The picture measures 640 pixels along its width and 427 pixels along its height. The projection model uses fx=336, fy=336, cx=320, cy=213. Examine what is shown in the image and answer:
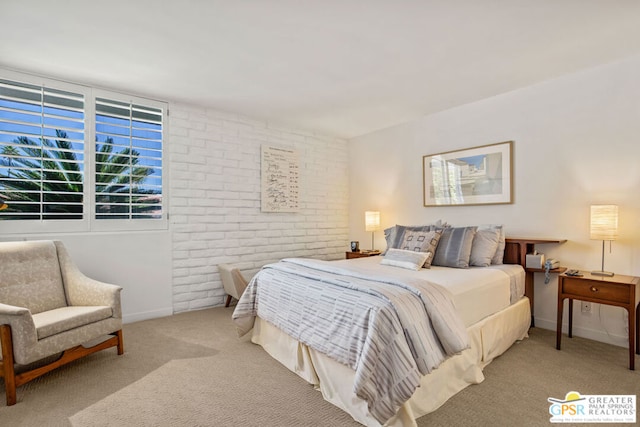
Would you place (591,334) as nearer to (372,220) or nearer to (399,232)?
(399,232)

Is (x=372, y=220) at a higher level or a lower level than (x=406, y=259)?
higher

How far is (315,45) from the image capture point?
2543 mm

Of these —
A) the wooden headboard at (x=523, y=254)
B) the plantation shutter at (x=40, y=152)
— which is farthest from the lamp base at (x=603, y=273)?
the plantation shutter at (x=40, y=152)

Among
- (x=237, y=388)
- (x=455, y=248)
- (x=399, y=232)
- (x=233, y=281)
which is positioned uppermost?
(x=399, y=232)

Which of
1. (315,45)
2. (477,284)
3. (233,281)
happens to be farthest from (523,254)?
(233,281)

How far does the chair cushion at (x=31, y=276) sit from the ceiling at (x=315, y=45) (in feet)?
5.12

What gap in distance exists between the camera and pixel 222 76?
10.2ft

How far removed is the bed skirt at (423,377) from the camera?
6.02ft

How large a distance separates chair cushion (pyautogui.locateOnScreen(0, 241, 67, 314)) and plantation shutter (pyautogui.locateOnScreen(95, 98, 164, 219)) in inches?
25.8

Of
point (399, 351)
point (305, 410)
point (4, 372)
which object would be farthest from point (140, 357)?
point (399, 351)

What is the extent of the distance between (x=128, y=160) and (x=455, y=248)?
134 inches

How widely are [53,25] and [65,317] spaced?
1.99m

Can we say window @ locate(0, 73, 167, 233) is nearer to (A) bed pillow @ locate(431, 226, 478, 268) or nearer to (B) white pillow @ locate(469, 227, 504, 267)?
(A) bed pillow @ locate(431, 226, 478, 268)

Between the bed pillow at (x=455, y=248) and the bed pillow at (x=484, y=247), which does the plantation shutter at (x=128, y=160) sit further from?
the bed pillow at (x=484, y=247)
